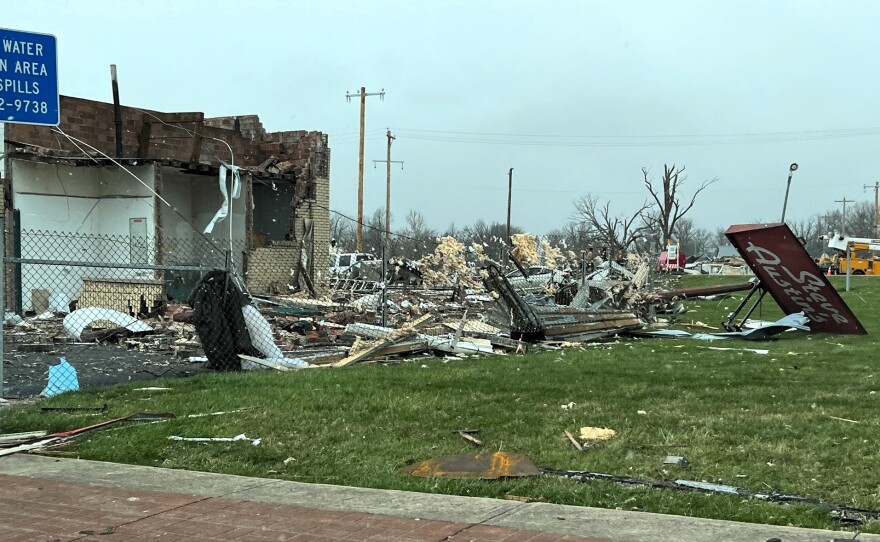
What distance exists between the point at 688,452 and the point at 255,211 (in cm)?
2078

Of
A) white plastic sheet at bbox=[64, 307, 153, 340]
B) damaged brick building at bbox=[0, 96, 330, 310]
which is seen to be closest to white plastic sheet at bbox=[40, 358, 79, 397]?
white plastic sheet at bbox=[64, 307, 153, 340]

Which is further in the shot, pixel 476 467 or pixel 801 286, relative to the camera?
pixel 801 286

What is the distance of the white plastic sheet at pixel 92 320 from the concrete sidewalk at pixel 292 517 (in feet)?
32.0

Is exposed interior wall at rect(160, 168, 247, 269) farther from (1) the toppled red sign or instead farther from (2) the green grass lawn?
(2) the green grass lawn

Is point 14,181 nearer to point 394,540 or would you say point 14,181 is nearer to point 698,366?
point 698,366

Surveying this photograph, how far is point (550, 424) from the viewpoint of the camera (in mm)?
6934

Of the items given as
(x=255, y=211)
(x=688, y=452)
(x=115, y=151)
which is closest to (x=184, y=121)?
(x=115, y=151)

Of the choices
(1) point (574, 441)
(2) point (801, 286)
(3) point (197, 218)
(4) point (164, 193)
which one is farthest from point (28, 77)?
(3) point (197, 218)

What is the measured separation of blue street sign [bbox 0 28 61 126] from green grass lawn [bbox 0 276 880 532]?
8.92ft

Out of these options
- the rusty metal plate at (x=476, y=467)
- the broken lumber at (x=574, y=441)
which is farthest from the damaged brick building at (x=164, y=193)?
the rusty metal plate at (x=476, y=467)

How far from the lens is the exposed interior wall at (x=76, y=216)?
65.4ft

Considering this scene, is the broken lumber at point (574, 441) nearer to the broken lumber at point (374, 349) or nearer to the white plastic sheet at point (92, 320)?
the broken lumber at point (374, 349)

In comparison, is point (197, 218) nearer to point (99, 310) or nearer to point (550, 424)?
point (99, 310)

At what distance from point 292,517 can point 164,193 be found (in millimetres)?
19642
